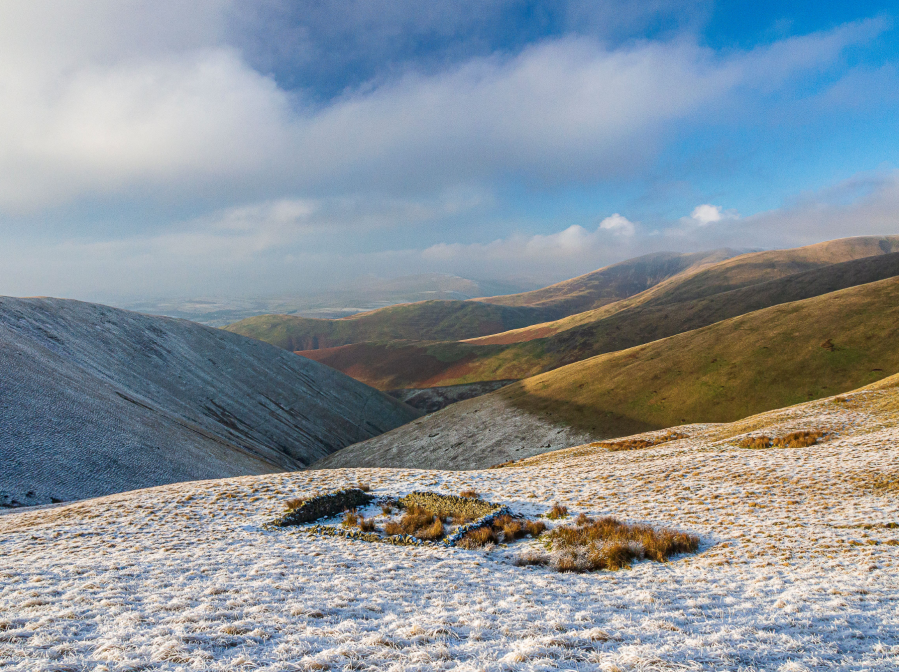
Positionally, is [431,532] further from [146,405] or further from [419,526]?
[146,405]

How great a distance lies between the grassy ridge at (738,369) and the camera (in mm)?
62781

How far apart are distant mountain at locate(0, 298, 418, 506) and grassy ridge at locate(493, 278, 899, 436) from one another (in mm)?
49731

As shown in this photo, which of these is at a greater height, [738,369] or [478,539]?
[478,539]

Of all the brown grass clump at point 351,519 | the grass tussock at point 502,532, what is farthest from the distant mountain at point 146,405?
the grass tussock at point 502,532

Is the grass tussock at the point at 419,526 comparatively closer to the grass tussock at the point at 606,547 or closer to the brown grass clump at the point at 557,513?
the grass tussock at the point at 606,547

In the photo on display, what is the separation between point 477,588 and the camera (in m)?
12.0

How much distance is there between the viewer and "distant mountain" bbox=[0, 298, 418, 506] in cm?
3712

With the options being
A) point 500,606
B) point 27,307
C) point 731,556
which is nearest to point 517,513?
point 731,556

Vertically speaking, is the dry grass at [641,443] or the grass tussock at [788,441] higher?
the grass tussock at [788,441]

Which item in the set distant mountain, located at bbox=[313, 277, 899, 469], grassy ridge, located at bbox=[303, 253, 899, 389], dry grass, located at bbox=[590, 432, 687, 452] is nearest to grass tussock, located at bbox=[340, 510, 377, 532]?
dry grass, located at bbox=[590, 432, 687, 452]

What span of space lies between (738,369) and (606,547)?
231 feet

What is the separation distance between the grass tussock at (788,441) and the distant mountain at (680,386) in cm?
3429

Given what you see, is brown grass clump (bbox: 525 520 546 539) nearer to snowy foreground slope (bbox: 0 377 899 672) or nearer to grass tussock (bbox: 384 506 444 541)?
snowy foreground slope (bbox: 0 377 899 672)

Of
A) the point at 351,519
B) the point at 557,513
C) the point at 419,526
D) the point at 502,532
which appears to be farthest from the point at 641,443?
the point at 351,519
